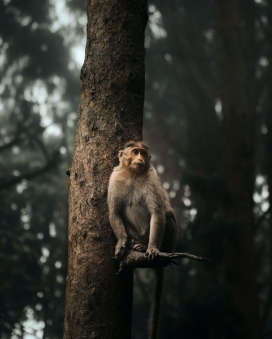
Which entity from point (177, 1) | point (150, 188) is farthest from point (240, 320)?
point (177, 1)

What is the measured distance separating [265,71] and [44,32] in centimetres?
874

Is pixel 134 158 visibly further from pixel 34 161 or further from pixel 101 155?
pixel 34 161

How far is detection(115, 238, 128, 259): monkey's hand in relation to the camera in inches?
129

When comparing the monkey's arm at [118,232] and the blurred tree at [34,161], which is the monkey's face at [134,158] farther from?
the blurred tree at [34,161]

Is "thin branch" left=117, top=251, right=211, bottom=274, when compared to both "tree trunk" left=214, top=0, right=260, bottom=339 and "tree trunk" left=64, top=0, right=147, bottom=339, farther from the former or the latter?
"tree trunk" left=214, top=0, right=260, bottom=339

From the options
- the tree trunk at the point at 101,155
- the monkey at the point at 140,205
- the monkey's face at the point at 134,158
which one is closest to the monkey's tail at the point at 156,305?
the monkey at the point at 140,205

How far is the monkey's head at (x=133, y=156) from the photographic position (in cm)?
371

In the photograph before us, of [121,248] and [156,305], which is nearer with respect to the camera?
[121,248]

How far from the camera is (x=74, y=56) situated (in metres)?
17.5

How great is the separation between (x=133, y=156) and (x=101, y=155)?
0.30 m

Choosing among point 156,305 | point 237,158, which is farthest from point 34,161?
point 156,305

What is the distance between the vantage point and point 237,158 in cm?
1088

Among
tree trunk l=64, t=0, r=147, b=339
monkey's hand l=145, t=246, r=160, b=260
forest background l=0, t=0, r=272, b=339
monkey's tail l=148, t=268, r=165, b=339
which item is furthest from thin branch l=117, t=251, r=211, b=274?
forest background l=0, t=0, r=272, b=339

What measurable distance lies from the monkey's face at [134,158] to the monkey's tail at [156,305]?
1229 mm
